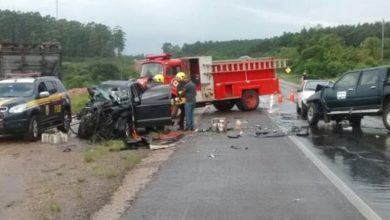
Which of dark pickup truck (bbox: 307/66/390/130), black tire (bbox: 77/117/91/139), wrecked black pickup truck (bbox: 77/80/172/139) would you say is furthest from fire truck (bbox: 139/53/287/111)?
black tire (bbox: 77/117/91/139)

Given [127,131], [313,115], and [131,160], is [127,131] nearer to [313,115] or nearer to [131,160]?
[131,160]

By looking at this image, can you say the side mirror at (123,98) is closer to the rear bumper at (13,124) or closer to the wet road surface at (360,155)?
the rear bumper at (13,124)

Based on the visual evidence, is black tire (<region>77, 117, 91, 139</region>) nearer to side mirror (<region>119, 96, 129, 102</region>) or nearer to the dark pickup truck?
side mirror (<region>119, 96, 129, 102</region>)

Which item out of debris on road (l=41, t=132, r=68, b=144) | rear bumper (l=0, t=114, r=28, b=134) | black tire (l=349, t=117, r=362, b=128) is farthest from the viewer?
black tire (l=349, t=117, r=362, b=128)

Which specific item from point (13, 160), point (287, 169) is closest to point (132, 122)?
point (13, 160)

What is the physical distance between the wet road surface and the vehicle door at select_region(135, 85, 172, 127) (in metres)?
4.10

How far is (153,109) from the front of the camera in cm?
1970

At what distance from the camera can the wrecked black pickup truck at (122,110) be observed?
18391 mm

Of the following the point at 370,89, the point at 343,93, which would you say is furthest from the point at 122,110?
the point at 370,89

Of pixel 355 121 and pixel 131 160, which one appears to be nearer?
pixel 131 160

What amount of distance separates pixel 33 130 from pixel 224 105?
15.4 m

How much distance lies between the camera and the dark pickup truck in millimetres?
19531

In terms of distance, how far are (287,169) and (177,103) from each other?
1209 cm

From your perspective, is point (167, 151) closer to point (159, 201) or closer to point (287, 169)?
point (287, 169)
